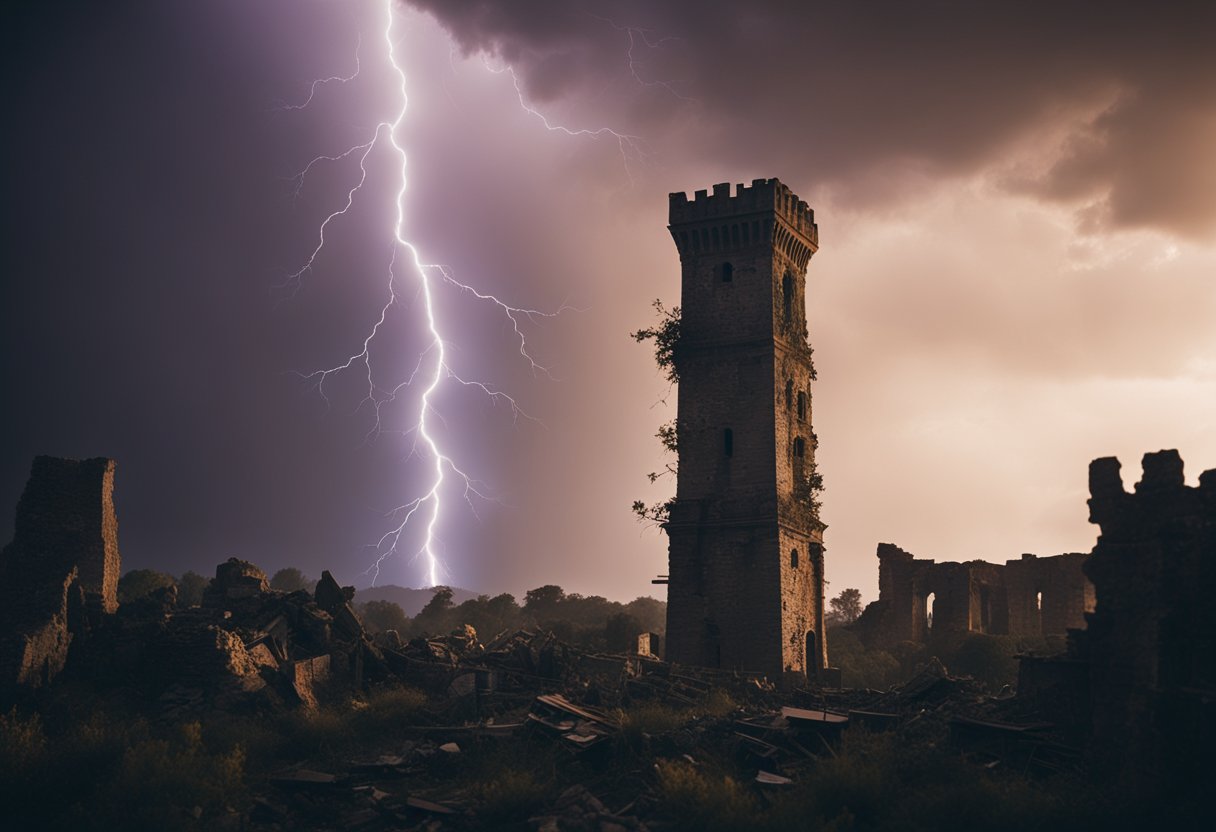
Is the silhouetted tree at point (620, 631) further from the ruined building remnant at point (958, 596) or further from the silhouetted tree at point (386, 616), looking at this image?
the silhouetted tree at point (386, 616)

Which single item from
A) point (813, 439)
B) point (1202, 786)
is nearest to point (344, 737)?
point (1202, 786)

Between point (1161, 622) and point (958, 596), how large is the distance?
31.2 meters

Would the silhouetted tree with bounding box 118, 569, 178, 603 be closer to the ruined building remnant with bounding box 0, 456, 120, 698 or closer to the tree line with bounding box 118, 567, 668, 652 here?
the tree line with bounding box 118, 567, 668, 652

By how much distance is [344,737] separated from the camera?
21.6 m

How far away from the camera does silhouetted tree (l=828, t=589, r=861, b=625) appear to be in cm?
9112

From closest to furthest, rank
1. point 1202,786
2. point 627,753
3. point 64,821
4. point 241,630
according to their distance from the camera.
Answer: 1. point 1202,786
2. point 64,821
3. point 627,753
4. point 241,630

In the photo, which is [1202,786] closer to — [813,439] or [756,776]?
[756,776]

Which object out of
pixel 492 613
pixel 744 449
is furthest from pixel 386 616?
pixel 744 449

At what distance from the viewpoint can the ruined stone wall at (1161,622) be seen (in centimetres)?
1510

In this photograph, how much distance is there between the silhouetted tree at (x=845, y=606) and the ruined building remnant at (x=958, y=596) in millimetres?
43155

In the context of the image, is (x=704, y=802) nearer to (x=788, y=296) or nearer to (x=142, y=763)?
(x=142, y=763)

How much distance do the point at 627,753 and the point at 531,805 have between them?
2.77 metres

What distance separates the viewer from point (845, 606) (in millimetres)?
93062

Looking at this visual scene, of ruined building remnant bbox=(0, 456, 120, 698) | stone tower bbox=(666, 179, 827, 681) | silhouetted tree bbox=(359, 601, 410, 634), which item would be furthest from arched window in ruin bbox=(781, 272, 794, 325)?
silhouetted tree bbox=(359, 601, 410, 634)
